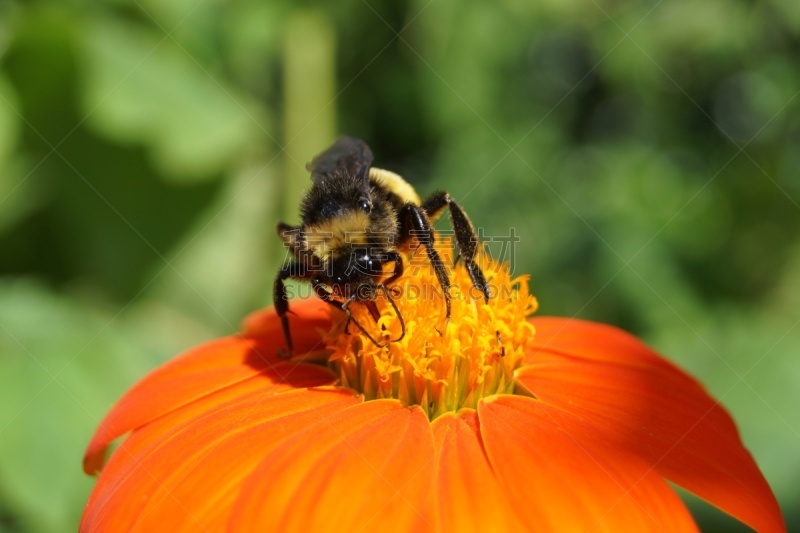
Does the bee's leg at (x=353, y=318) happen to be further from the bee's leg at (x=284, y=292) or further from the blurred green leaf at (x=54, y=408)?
the blurred green leaf at (x=54, y=408)

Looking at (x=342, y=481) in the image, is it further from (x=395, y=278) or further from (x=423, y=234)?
(x=423, y=234)

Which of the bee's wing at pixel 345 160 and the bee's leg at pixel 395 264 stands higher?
the bee's wing at pixel 345 160

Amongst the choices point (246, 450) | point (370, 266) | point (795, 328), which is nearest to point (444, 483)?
point (246, 450)

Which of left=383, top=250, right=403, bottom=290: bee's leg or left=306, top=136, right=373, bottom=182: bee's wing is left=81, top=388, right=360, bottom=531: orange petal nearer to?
left=383, top=250, right=403, bottom=290: bee's leg

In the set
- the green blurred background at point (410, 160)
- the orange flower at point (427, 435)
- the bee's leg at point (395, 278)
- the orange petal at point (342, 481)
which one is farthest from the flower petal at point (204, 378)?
the green blurred background at point (410, 160)

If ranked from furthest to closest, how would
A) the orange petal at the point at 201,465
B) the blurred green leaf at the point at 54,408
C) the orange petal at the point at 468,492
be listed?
1. the blurred green leaf at the point at 54,408
2. the orange petal at the point at 201,465
3. the orange petal at the point at 468,492
